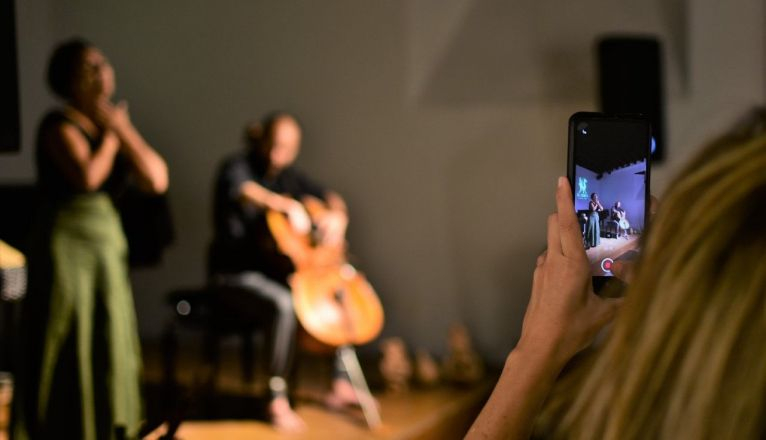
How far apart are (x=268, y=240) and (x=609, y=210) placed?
7.47 feet

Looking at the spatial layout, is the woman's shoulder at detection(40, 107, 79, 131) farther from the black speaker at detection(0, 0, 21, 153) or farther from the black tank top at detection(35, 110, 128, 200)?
the black speaker at detection(0, 0, 21, 153)

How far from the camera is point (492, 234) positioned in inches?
160

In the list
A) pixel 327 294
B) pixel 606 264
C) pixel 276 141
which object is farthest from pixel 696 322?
pixel 276 141

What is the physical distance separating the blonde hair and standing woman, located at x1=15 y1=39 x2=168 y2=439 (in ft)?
5.13

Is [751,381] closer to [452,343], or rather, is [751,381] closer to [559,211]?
[559,211]

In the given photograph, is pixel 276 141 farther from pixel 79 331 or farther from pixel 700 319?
pixel 700 319

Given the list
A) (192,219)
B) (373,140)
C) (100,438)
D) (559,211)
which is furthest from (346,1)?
(559,211)

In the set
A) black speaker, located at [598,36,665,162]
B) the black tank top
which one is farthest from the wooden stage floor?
black speaker, located at [598,36,665,162]

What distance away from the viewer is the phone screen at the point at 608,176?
2.81 feet

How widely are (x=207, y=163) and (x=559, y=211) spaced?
3.86 meters

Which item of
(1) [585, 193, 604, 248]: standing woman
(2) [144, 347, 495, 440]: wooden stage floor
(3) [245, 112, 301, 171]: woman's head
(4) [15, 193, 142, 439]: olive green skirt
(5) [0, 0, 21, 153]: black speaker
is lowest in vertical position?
(2) [144, 347, 495, 440]: wooden stage floor

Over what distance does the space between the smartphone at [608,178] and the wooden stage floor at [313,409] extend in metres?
2.12

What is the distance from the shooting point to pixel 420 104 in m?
4.11

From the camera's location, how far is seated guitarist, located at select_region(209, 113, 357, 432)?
3031mm
